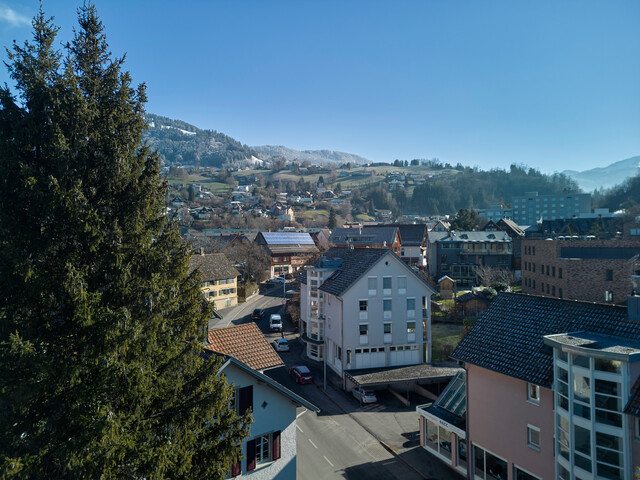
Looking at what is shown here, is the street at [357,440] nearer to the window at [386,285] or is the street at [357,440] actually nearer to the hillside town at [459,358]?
the hillside town at [459,358]

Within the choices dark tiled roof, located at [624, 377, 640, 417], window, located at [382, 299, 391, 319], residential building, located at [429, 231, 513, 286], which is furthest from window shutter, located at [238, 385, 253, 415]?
residential building, located at [429, 231, 513, 286]

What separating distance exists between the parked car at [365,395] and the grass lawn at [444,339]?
9.28 meters

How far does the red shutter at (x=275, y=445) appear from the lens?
15.4 meters

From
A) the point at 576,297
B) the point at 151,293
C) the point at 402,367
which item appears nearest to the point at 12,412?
the point at 151,293

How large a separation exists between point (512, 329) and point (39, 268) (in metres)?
17.9

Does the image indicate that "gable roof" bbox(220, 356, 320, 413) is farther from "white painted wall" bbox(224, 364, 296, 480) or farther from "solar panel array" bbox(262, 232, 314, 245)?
"solar panel array" bbox(262, 232, 314, 245)

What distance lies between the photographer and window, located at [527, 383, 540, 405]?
1589cm

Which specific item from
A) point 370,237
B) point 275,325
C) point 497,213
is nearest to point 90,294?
point 275,325

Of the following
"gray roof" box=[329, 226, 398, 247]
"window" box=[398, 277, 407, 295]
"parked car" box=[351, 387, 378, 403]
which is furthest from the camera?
"gray roof" box=[329, 226, 398, 247]

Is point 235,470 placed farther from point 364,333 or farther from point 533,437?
point 364,333

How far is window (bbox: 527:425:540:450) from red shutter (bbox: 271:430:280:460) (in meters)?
9.85

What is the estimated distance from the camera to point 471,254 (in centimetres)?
7294

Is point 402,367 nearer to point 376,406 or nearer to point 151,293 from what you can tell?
point 376,406

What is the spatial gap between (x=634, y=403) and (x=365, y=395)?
17.6m
